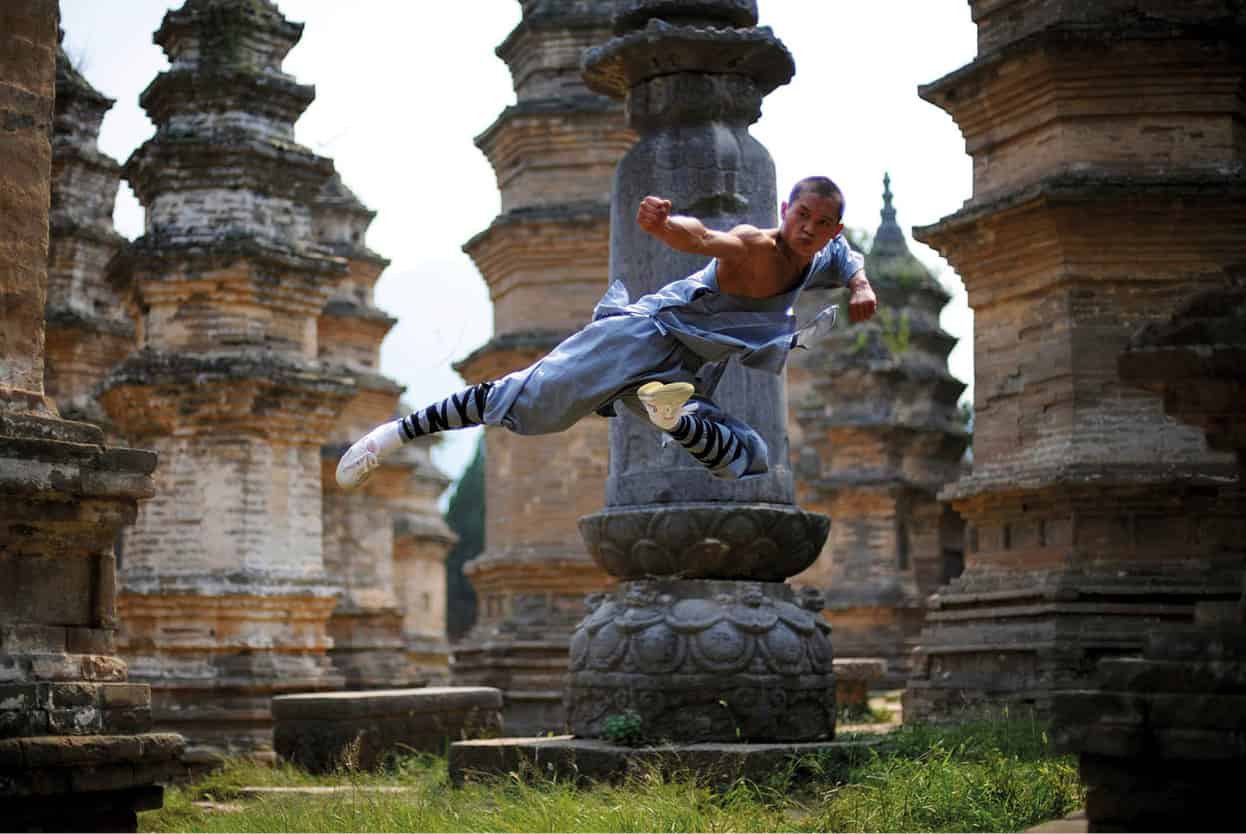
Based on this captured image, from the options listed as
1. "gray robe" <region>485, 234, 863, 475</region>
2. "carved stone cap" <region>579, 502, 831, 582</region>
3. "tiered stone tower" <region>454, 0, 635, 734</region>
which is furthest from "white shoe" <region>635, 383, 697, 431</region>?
"tiered stone tower" <region>454, 0, 635, 734</region>

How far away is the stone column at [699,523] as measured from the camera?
858 centimetres

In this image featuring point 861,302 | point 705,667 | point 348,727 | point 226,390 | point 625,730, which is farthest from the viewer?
point 226,390

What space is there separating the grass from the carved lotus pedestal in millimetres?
471

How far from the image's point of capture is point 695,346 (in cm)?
622

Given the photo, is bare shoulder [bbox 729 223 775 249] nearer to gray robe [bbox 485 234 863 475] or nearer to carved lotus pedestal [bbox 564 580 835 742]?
gray robe [bbox 485 234 863 475]

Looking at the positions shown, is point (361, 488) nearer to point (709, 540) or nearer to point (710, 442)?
point (709, 540)

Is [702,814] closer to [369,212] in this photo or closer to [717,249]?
[717,249]

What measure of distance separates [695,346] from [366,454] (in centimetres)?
127

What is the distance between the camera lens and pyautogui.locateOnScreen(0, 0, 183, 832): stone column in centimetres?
643

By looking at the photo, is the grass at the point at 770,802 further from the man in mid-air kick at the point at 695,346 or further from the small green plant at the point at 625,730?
the man in mid-air kick at the point at 695,346

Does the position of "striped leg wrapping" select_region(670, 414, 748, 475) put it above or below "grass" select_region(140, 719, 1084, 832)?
above

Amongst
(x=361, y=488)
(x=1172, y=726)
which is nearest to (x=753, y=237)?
(x=1172, y=726)

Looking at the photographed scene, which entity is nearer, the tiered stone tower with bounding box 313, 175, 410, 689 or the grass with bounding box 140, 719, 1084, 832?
the grass with bounding box 140, 719, 1084, 832

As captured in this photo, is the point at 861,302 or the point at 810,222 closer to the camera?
the point at 810,222
